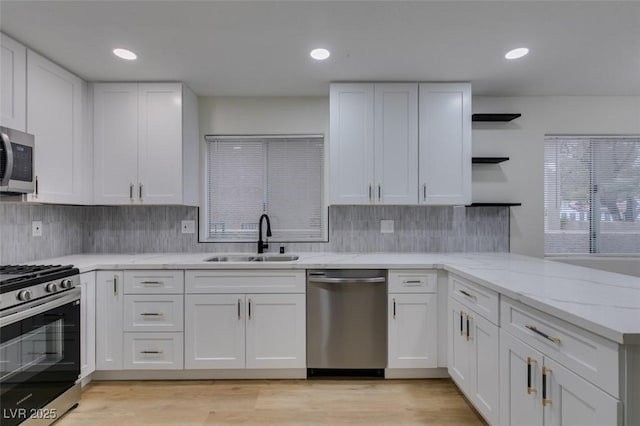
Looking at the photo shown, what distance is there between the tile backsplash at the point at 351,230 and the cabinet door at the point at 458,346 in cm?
88

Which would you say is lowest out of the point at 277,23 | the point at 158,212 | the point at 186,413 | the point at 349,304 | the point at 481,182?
the point at 186,413

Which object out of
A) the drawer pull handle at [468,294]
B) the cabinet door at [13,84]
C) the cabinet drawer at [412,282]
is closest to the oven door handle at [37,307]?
the cabinet door at [13,84]

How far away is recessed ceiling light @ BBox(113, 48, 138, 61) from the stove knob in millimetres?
1619

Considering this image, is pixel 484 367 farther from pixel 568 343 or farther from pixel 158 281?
pixel 158 281

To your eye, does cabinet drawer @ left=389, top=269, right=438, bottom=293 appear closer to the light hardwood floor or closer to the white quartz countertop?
the white quartz countertop

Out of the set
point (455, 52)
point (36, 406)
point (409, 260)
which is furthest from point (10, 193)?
point (455, 52)

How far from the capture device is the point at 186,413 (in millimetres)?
2045

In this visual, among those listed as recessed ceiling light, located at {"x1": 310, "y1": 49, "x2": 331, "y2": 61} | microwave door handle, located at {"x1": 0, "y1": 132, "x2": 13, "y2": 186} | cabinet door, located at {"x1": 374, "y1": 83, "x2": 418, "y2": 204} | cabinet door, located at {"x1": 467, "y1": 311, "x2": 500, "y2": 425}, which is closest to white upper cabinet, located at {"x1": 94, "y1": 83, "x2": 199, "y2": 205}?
microwave door handle, located at {"x1": 0, "y1": 132, "x2": 13, "y2": 186}

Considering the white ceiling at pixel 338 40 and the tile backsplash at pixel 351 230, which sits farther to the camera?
the tile backsplash at pixel 351 230

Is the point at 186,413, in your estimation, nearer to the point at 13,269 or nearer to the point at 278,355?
the point at 278,355

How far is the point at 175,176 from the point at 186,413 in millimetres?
1758

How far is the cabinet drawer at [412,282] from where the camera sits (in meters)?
2.40

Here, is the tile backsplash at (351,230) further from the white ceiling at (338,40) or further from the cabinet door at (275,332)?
the white ceiling at (338,40)

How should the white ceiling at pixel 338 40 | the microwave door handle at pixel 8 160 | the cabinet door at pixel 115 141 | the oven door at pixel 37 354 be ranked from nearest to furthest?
the oven door at pixel 37 354 → the white ceiling at pixel 338 40 → the microwave door handle at pixel 8 160 → the cabinet door at pixel 115 141
